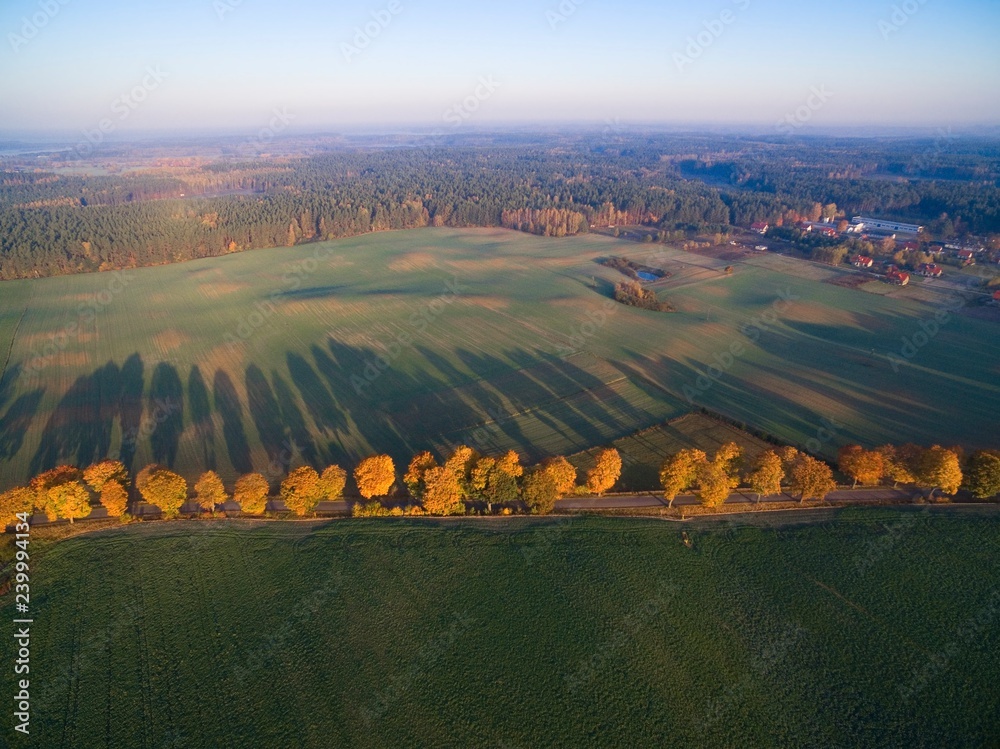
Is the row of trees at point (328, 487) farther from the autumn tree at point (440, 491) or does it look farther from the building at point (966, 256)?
the building at point (966, 256)

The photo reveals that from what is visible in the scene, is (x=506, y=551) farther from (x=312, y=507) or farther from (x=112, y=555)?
(x=112, y=555)

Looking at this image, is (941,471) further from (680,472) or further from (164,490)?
(164,490)

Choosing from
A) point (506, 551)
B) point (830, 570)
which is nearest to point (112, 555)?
point (506, 551)

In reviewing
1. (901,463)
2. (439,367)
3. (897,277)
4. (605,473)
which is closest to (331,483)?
(605,473)

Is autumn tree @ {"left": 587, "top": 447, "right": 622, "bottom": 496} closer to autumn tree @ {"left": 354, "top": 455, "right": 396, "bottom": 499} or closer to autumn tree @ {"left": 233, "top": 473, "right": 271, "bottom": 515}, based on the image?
autumn tree @ {"left": 354, "top": 455, "right": 396, "bottom": 499}

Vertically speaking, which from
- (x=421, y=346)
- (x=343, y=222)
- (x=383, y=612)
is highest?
(x=343, y=222)

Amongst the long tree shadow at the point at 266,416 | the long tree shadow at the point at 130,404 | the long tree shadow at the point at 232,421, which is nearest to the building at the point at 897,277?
the long tree shadow at the point at 266,416
